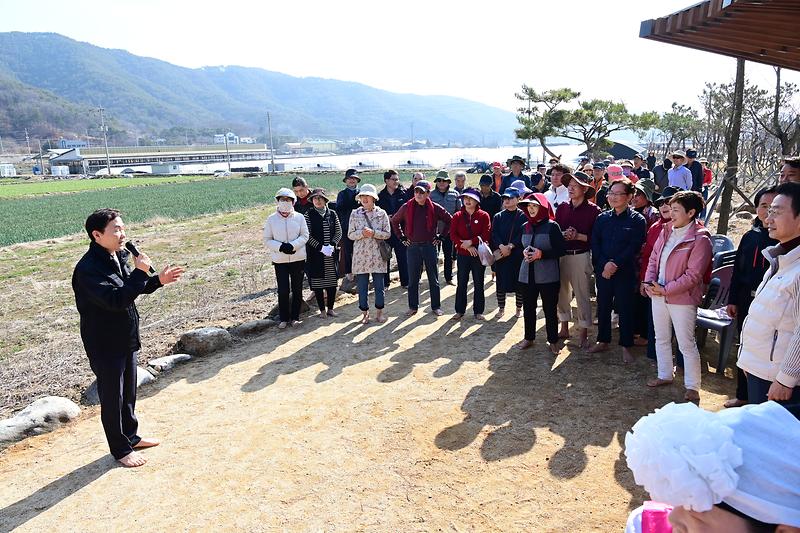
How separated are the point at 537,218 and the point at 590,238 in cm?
63

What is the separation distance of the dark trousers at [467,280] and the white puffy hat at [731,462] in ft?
18.6

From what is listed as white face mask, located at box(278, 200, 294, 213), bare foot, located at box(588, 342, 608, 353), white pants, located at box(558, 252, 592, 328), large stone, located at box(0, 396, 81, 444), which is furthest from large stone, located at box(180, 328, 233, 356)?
bare foot, located at box(588, 342, 608, 353)

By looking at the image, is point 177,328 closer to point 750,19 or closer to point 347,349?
point 347,349

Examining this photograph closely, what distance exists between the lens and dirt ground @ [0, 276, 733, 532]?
3266mm

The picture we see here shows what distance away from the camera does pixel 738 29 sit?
4.33 m

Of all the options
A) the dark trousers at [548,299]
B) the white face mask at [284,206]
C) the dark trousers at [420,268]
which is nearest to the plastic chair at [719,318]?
the dark trousers at [548,299]

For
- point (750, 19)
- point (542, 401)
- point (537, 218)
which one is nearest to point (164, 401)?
point (542, 401)

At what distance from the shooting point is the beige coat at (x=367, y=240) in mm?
6902

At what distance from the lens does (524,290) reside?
5.60 meters

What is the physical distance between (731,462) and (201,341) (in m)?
6.09

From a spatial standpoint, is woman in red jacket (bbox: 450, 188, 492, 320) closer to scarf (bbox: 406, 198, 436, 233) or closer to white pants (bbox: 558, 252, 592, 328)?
scarf (bbox: 406, 198, 436, 233)

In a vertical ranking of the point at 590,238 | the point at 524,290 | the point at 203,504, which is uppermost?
the point at 590,238

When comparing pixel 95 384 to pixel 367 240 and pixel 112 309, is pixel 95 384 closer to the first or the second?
pixel 112 309

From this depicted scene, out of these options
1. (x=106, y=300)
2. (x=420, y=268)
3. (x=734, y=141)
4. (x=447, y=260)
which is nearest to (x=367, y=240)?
(x=420, y=268)
